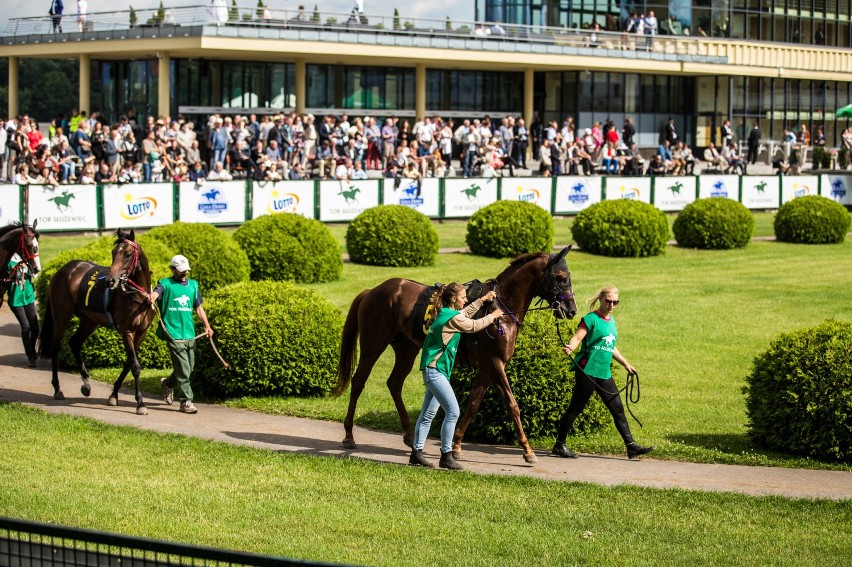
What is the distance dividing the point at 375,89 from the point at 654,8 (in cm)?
1600

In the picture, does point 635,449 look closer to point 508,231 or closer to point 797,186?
point 508,231

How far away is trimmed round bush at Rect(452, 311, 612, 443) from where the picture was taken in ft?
40.0

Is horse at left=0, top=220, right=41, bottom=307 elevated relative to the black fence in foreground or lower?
elevated

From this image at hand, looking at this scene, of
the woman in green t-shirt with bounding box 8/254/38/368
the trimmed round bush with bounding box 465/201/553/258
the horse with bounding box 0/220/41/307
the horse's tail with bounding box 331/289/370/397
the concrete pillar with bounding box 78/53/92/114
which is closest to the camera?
the horse's tail with bounding box 331/289/370/397

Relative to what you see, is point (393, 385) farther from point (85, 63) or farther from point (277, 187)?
point (85, 63)

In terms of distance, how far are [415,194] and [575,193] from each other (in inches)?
215

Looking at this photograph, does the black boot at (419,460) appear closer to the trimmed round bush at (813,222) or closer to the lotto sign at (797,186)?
the trimmed round bush at (813,222)

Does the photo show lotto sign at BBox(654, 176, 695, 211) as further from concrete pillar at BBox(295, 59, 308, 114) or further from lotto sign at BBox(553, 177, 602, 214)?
concrete pillar at BBox(295, 59, 308, 114)

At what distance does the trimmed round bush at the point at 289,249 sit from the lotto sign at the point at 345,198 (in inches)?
253

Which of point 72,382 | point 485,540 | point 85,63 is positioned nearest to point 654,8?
point 85,63

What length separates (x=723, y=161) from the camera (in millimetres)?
46281

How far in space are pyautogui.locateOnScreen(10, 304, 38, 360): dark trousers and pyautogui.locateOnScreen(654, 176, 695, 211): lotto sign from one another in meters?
24.5

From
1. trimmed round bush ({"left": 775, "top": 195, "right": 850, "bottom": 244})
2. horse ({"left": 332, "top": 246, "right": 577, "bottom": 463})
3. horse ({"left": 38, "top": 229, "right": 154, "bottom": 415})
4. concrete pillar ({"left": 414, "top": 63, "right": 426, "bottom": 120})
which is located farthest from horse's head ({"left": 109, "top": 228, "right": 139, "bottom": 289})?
concrete pillar ({"left": 414, "top": 63, "right": 426, "bottom": 120})

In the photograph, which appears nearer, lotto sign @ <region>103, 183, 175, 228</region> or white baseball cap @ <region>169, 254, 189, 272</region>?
white baseball cap @ <region>169, 254, 189, 272</region>
